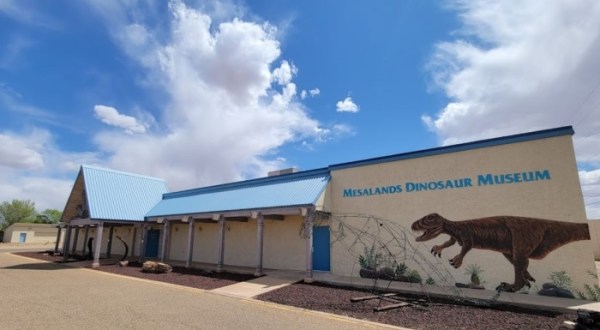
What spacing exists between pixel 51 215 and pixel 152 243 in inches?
2771

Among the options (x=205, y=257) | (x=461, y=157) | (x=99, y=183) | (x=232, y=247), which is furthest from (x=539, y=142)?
(x=99, y=183)

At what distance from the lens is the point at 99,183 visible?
22.3 m

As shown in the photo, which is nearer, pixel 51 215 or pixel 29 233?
pixel 29 233

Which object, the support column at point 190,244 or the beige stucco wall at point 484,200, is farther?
the support column at point 190,244

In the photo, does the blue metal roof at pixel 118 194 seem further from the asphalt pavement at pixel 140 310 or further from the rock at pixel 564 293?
the rock at pixel 564 293

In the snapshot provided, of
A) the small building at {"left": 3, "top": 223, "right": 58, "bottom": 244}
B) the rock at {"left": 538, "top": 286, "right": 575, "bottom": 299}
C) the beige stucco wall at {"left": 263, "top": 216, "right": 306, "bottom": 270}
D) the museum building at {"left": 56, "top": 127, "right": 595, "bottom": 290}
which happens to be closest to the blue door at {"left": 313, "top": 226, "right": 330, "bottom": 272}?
the museum building at {"left": 56, "top": 127, "right": 595, "bottom": 290}

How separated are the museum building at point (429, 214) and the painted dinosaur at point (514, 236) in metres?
0.03

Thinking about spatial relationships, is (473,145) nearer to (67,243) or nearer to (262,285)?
(262,285)

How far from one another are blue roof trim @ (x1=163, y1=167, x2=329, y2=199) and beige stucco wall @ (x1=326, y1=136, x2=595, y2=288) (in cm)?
245

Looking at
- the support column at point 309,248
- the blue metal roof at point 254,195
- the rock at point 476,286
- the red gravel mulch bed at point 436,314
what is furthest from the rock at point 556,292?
the blue metal roof at point 254,195

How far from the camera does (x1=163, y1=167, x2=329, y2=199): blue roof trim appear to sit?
→ 55.4 ft

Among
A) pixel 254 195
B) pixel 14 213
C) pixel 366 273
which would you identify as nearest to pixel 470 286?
pixel 366 273

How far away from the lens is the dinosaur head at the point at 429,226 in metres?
12.4

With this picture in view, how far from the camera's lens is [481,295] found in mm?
10242
